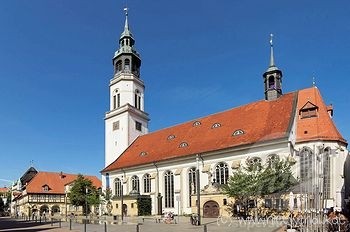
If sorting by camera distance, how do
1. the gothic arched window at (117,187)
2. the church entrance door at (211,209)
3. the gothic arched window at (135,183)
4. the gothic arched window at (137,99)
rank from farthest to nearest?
the gothic arched window at (137,99) < the gothic arched window at (117,187) < the gothic arched window at (135,183) < the church entrance door at (211,209)

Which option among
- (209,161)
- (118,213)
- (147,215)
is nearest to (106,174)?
(118,213)

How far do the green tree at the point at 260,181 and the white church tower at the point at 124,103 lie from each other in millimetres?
26950

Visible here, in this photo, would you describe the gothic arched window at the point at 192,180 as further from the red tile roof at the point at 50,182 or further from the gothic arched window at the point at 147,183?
the red tile roof at the point at 50,182

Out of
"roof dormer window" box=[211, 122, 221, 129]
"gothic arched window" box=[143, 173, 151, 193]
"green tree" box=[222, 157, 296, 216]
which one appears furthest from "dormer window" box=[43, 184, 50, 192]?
"green tree" box=[222, 157, 296, 216]

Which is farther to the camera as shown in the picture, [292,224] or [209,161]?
[209,161]

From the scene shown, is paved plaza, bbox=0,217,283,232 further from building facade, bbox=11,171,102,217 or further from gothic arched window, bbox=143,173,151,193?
building facade, bbox=11,171,102,217

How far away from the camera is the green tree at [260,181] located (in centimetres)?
3250

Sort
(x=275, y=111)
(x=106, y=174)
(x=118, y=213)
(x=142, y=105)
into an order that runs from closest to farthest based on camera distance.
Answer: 1. (x=275, y=111)
2. (x=118, y=213)
3. (x=106, y=174)
4. (x=142, y=105)

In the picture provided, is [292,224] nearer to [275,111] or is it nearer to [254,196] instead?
[254,196]

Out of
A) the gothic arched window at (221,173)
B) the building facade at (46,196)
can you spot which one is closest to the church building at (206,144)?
the gothic arched window at (221,173)

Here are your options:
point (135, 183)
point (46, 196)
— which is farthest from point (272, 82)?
point (46, 196)

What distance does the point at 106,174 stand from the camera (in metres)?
56.9

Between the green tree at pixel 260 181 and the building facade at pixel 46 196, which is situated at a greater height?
the green tree at pixel 260 181

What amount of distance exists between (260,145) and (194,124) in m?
15.0
